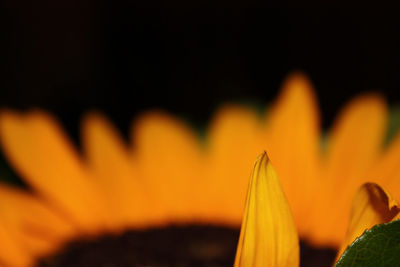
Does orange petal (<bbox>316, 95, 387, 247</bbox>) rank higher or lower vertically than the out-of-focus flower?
higher

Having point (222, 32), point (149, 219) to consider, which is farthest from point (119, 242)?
point (222, 32)

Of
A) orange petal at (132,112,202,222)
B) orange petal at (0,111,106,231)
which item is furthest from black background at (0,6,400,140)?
orange petal at (0,111,106,231)

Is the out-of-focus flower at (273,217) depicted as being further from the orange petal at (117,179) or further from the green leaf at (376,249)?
the orange petal at (117,179)

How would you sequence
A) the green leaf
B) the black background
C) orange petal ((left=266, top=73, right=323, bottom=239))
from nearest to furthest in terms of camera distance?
the green leaf
orange petal ((left=266, top=73, right=323, bottom=239))
the black background

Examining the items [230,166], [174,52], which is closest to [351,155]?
[230,166]

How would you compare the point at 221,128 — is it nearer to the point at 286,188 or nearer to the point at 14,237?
the point at 286,188

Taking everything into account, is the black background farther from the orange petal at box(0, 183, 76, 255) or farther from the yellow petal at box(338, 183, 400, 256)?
the yellow petal at box(338, 183, 400, 256)

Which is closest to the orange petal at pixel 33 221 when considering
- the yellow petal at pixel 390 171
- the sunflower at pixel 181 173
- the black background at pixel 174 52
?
the sunflower at pixel 181 173
